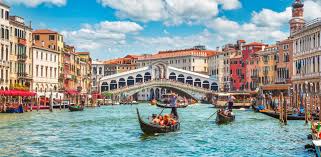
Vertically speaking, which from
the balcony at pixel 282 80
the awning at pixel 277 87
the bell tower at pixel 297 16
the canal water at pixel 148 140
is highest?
the bell tower at pixel 297 16

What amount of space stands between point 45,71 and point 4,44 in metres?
6.98

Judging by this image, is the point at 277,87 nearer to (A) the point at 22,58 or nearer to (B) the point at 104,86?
(A) the point at 22,58

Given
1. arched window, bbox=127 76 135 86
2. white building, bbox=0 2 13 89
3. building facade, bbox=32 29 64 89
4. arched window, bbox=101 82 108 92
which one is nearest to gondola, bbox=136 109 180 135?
white building, bbox=0 2 13 89

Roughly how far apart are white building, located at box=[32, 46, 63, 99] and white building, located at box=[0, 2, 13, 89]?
384cm

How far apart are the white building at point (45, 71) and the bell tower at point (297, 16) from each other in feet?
47.1

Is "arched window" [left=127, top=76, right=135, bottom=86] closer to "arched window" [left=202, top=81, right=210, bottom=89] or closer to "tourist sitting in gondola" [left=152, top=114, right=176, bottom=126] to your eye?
"arched window" [left=202, top=81, right=210, bottom=89]

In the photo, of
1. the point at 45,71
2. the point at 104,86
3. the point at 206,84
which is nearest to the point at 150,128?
the point at 45,71

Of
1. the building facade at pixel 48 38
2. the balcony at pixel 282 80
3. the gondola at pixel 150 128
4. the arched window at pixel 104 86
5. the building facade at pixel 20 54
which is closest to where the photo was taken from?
the gondola at pixel 150 128

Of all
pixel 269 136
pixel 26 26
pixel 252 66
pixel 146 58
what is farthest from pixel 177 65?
pixel 269 136

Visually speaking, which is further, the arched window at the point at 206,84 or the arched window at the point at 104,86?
the arched window at the point at 206,84

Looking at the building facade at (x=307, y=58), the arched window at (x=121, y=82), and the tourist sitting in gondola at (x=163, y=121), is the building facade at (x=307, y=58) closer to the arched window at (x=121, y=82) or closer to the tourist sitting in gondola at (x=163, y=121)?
the tourist sitting in gondola at (x=163, y=121)

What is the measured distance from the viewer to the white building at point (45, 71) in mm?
34344

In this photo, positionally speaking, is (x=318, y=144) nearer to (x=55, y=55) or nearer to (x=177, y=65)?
(x=55, y=55)

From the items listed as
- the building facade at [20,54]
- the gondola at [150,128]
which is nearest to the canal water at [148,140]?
the gondola at [150,128]
